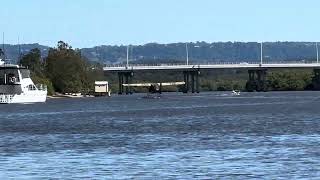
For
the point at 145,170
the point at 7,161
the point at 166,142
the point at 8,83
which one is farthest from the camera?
the point at 8,83

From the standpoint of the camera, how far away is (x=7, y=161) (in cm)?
5150

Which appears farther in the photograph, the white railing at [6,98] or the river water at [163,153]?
the white railing at [6,98]

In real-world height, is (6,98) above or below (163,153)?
below

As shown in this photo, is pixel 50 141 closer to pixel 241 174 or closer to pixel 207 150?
pixel 207 150

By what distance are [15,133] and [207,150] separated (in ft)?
98.1

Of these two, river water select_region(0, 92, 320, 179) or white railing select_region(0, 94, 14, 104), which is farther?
white railing select_region(0, 94, 14, 104)

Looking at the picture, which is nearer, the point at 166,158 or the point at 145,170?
Result: the point at 145,170

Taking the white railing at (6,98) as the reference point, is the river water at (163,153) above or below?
above

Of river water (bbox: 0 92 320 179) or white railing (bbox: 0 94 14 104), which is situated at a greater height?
river water (bbox: 0 92 320 179)

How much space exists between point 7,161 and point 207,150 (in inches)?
500

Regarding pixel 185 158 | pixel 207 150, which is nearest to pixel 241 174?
pixel 185 158

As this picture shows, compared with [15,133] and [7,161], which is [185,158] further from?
[15,133]

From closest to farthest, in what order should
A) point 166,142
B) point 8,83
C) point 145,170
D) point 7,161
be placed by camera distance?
point 145,170 < point 7,161 < point 166,142 < point 8,83

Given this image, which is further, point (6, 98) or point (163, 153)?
point (6, 98)
